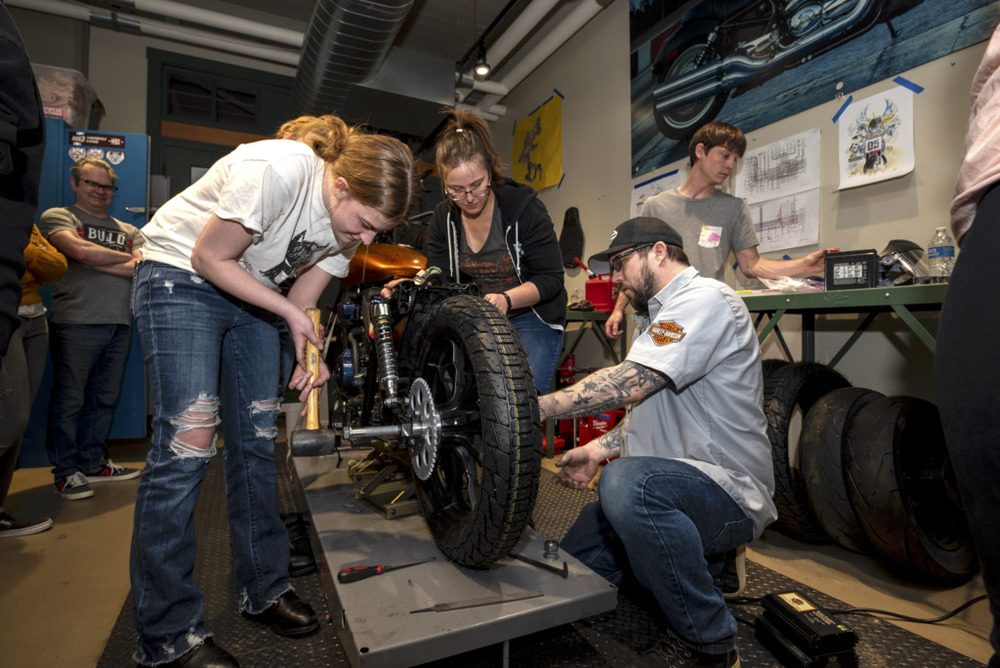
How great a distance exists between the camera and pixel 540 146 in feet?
16.2

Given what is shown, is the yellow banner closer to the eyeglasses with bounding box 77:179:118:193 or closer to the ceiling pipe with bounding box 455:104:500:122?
the ceiling pipe with bounding box 455:104:500:122

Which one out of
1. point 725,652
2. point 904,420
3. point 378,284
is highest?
point 378,284

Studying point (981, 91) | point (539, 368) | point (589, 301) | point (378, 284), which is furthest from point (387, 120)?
point (981, 91)

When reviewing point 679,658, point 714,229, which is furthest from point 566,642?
point 714,229

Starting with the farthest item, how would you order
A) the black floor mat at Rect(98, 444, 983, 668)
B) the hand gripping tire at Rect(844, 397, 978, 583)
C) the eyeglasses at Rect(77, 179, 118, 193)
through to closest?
1. the eyeglasses at Rect(77, 179, 118, 193)
2. the hand gripping tire at Rect(844, 397, 978, 583)
3. the black floor mat at Rect(98, 444, 983, 668)

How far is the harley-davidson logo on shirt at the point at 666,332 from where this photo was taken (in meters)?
1.12

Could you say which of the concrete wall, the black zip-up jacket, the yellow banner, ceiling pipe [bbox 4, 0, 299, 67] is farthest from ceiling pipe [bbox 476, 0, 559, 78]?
the black zip-up jacket

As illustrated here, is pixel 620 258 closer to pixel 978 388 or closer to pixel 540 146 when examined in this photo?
pixel 978 388

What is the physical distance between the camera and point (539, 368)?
1744 millimetres

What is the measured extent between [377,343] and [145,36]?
4.89 metres

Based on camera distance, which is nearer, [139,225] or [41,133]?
[41,133]

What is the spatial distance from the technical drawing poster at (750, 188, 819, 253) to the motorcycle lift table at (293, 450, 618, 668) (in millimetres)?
2100

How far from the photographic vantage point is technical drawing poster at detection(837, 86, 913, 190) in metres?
2.10

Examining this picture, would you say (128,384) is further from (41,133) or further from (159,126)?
(41,133)
